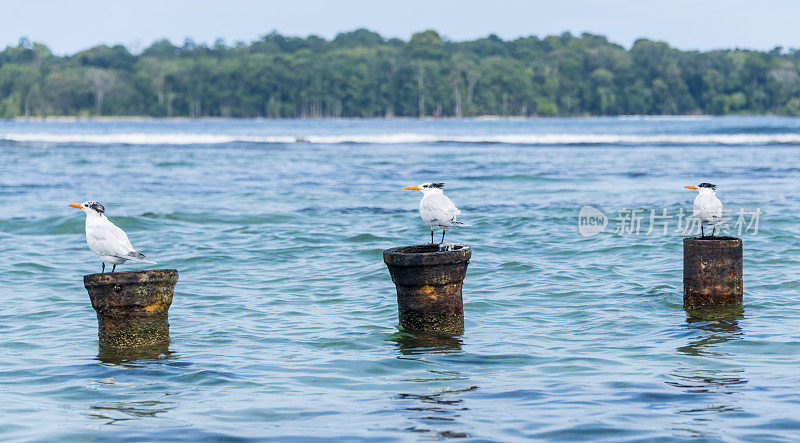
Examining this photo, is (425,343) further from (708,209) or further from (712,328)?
(708,209)

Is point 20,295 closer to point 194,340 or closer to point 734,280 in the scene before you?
point 194,340

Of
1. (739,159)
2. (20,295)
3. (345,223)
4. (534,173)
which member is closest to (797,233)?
(345,223)

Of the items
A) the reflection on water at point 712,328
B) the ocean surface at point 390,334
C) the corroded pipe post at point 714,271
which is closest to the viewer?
the ocean surface at point 390,334

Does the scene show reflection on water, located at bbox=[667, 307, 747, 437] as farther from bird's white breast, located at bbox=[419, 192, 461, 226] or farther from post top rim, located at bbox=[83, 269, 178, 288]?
post top rim, located at bbox=[83, 269, 178, 288]

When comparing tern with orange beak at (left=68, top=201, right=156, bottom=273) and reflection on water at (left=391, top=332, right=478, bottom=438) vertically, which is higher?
tern with orange beak at (left=68, top=201, right=156, bottom=273)

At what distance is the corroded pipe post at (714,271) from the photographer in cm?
1020

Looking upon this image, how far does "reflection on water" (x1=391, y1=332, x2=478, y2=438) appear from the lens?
21.8ft

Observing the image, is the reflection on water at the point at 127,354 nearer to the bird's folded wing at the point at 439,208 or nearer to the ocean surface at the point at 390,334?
the ocean surface at the point at 390,334

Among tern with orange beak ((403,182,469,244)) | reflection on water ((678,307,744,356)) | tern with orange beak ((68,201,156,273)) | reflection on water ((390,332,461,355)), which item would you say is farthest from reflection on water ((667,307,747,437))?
tern with orange beak ((68,201,156,273))

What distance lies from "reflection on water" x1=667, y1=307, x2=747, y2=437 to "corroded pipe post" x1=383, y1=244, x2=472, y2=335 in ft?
7.33

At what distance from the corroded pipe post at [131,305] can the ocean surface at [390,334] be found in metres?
0.27

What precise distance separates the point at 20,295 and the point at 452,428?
766 centimetres

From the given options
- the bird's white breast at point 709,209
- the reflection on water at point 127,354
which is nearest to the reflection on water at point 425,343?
the reflection on water at point 127,354

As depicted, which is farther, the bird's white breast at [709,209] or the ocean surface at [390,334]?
the bird's white breast at [709,209]
